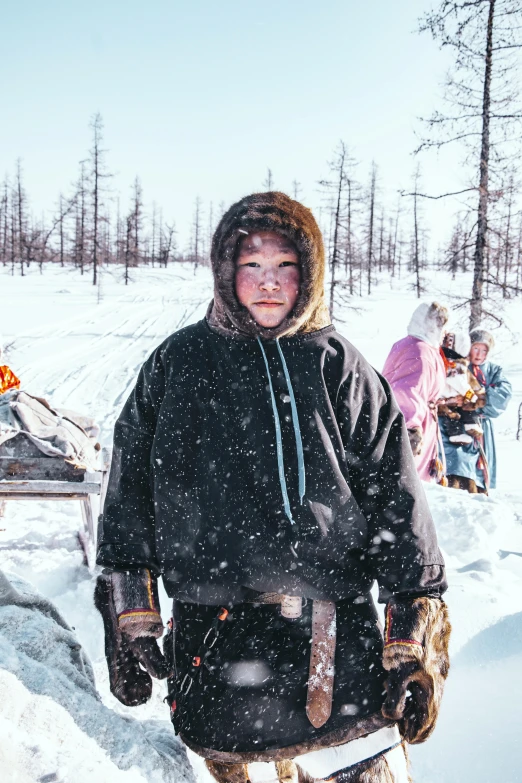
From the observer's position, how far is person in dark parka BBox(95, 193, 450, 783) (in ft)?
5.00

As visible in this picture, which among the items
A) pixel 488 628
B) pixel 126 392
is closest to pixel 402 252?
pixel 126 392

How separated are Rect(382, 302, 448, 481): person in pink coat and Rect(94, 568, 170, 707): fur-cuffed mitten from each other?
9.09ft

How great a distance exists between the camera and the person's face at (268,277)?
1772 millimetres

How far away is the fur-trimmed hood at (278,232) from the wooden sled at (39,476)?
87.2 inches

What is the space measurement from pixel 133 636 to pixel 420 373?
322 centimetres

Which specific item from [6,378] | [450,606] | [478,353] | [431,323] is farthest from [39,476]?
[478,353]

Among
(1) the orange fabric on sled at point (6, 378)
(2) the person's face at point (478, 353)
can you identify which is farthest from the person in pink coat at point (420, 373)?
(1) the orange fabric on sled at point (6, 378)

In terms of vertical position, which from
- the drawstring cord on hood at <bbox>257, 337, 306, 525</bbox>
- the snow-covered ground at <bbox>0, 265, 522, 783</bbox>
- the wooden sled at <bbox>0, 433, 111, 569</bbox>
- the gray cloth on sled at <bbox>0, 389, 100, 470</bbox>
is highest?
the drawstring cord on hood at <bbox>257, 337, 306, 525</bbox>

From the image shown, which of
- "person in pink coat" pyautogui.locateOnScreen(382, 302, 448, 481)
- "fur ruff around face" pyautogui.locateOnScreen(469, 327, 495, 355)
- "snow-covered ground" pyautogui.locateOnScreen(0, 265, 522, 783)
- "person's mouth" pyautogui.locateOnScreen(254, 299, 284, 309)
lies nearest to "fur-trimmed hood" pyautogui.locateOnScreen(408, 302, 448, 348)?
"person in pink coat" pyautogui.locateOnScreen(382, 302, 448, 481)

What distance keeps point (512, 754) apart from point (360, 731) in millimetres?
1049

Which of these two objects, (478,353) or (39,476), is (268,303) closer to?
(39,476)

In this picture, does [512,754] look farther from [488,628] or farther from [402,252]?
[402,252]

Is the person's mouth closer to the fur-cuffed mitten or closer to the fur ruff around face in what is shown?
the fur-cuffed mitten

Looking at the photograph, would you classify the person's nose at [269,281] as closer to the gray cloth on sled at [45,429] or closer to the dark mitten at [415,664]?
Answer: the dark mitten at [415,664]
